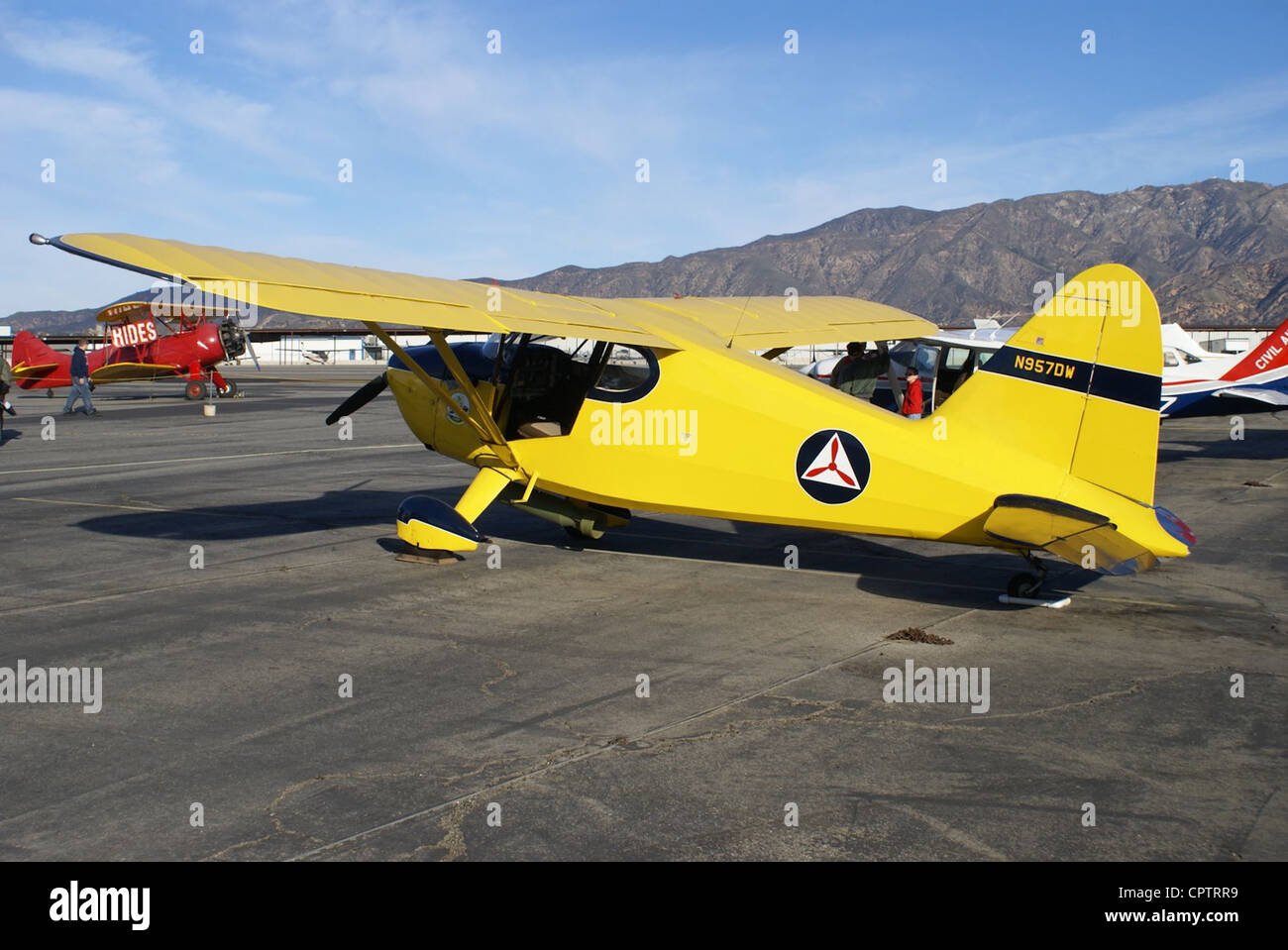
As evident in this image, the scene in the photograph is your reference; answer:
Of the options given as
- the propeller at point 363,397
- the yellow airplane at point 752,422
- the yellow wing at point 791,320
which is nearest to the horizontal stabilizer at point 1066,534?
the yellow airplane at point 752,422

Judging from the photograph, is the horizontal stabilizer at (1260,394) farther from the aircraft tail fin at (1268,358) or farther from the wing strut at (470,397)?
the wing strut at (470,397)

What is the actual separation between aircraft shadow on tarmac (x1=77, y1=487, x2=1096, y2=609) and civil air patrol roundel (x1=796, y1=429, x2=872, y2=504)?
1225mm

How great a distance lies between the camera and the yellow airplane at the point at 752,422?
8.30 m

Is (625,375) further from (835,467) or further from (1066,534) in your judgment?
(1066,534)

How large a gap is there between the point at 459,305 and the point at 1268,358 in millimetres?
16761

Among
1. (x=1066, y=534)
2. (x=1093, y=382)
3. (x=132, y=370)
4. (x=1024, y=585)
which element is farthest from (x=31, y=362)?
(x=1066, y=534)

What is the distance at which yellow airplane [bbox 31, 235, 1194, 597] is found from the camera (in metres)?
8.30

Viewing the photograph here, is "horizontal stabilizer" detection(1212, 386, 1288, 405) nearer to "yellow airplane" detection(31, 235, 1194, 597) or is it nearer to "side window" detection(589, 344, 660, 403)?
"yellow airplane" detection(31, 235, 1194, 597)

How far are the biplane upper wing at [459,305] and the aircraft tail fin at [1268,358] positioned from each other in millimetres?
9683

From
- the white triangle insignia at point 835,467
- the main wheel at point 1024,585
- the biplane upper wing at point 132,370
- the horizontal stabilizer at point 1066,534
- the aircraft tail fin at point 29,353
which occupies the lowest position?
the main wheel at point 1024,585

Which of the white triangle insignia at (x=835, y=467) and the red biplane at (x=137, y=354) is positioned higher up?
the red biplane at (x=137, y=354)

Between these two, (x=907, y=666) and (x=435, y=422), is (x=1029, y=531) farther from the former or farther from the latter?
(x=435, y=422)

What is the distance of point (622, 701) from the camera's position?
6633 mm
